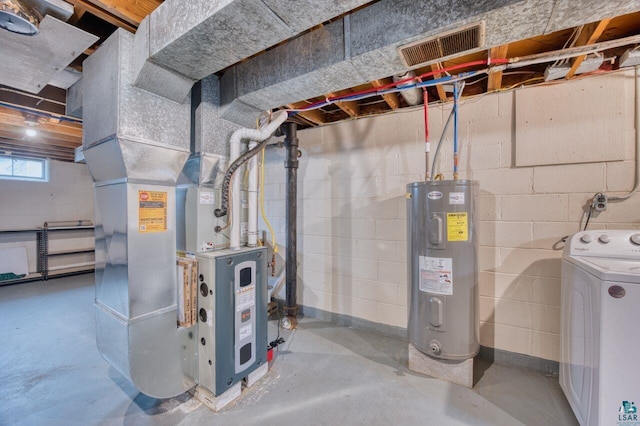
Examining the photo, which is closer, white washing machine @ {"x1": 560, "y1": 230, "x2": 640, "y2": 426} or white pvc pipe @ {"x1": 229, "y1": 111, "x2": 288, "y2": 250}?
white washing machine @ {"x1": 560, "y1": 230, "x2": 640, "y2": 426}

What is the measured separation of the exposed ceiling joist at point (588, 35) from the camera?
139cm

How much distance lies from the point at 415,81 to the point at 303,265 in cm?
221

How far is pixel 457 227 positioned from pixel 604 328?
845 mm

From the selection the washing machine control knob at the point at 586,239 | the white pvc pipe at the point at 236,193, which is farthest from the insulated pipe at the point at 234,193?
the washing machine control knob at the point at 586,239

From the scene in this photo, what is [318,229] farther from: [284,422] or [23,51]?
[23,51]

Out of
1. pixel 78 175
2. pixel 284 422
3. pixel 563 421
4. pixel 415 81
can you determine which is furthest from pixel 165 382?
pixel 78 175

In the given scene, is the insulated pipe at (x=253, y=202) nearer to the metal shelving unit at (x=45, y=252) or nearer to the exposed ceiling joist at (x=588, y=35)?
the exposed ceiling joist at (x=588, y=35)

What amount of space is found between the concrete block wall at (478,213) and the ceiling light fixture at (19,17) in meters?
2.20

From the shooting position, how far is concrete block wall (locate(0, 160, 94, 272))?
453 cm

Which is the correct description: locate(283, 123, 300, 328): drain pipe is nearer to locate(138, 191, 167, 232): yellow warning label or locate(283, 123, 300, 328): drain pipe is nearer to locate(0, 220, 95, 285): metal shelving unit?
locate(138, 191, 167, 232): yellow warning label

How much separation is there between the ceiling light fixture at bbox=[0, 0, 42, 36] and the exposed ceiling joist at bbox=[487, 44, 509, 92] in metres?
2.46

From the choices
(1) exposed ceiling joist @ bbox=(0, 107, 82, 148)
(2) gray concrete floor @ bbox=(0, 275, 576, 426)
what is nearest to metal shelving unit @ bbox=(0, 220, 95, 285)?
(1) exposed ceiling joist @ bbox=(0, 107, 82, 148)

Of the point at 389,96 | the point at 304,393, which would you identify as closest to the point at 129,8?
the point at 389,96

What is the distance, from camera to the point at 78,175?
17.4 feet
